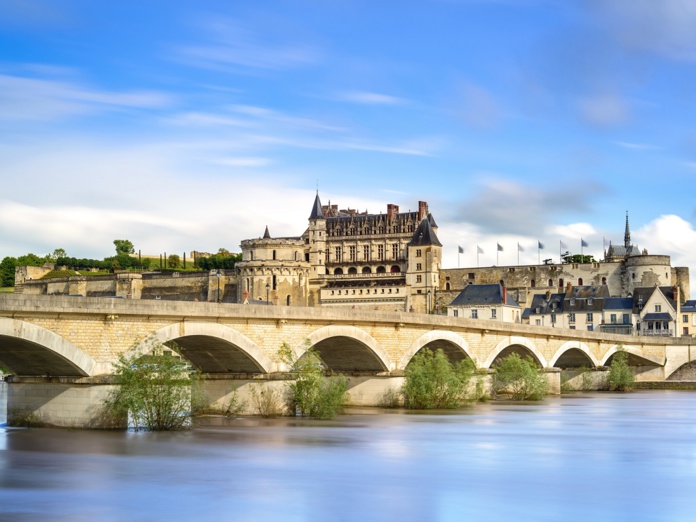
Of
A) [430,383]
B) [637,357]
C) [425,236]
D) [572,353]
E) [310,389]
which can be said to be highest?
[425,236]

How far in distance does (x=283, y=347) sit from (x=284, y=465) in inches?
350

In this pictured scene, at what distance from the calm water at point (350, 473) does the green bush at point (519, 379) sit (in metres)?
11.8

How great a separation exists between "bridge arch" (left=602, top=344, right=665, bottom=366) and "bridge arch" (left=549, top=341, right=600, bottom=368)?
237 centimetres

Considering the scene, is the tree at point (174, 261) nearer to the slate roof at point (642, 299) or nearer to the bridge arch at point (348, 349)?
the slate roof at point (642, 299)

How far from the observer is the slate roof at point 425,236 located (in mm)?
114438

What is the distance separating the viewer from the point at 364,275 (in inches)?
4540

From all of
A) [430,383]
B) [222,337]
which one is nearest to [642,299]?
[430,383]

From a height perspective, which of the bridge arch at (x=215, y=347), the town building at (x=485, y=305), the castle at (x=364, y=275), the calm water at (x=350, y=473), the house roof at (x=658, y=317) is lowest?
the calm water at (x=350, y=473)

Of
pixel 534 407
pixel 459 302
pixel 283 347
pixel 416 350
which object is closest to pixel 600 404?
pixel 534 407

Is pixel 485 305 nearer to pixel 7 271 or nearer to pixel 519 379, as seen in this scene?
pixel 519 379

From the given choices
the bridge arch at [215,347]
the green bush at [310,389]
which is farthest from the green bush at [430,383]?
the bridge arch at [215,347]

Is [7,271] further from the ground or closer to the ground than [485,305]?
further from the ground

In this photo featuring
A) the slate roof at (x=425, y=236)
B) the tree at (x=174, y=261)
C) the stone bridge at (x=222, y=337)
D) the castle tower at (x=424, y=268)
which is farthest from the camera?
the tree at (x=174, y=261)

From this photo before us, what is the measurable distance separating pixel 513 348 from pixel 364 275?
223 ft
